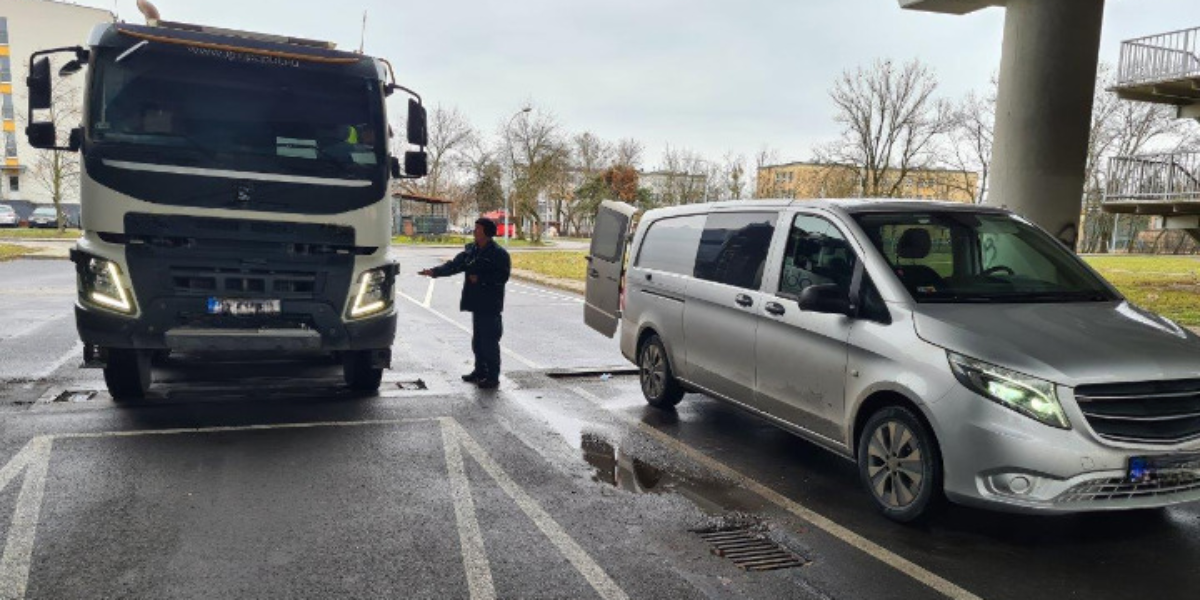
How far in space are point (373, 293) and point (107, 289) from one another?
6.43 ft

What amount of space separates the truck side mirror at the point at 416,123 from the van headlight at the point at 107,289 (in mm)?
2699

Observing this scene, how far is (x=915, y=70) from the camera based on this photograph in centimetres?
4266

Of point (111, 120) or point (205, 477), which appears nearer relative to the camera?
point (205, 477)

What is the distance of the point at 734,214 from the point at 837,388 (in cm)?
198

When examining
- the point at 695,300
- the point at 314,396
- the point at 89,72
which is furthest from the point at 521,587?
the point at 89,72

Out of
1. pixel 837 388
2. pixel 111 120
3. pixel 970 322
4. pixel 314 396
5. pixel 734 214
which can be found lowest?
pixel 314 396

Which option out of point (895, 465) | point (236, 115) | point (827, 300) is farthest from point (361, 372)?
point (895, 465)

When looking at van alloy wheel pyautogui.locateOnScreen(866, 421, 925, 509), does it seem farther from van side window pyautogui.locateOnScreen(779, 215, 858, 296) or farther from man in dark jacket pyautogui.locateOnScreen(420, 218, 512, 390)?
man in dark jacket pyautogui.locateOnScreen(420, 218, 512, 390)

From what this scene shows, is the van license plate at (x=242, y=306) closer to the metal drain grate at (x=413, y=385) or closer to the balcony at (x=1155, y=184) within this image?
the metal drain grate at (x=413, y=385)

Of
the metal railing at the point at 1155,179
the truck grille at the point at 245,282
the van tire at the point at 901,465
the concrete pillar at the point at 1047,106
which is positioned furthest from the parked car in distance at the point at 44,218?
the van tire at the point at 901,465

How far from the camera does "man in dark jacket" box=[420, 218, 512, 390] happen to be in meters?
8.30

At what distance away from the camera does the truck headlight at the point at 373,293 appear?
22.3 feet

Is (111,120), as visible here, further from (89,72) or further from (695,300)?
(695,300)

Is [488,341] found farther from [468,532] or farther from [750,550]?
[750,550]
